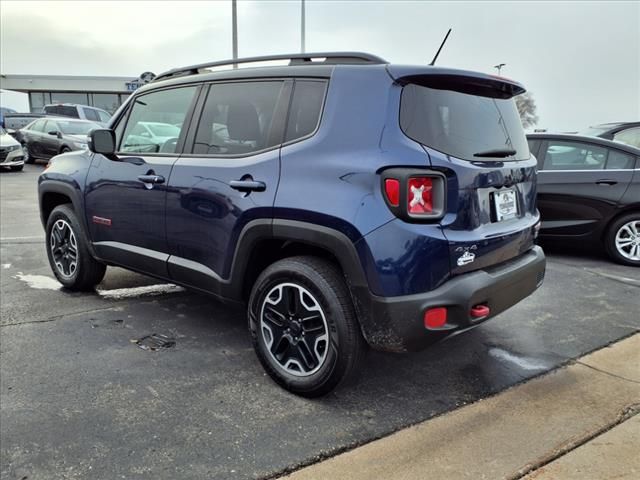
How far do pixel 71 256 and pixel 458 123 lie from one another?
362 centimetres

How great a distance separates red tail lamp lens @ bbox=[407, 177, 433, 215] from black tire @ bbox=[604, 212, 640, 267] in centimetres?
452

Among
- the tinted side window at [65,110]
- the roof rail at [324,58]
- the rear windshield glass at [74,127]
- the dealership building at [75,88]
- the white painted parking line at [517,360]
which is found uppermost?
the dealership building at [75,88]

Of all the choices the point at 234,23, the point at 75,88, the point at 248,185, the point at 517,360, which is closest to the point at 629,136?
the point at 517,360

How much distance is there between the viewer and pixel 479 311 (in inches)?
105

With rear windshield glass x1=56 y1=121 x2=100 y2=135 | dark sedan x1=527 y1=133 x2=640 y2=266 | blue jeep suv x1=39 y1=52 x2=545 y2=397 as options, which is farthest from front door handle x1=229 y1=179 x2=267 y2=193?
rear windshield glass x1=56 y1=121 x2=100 y2=135

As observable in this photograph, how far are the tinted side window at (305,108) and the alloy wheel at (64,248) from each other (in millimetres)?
2626

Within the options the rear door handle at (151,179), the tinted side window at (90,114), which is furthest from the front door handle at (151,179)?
the tinted side window at (90,114)

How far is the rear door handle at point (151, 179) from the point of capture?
11.9 feet

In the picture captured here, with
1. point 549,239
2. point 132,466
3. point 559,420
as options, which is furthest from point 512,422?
point 549,239

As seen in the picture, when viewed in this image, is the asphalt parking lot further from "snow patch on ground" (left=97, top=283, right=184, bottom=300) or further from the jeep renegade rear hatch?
the jeep renegade rear hatch

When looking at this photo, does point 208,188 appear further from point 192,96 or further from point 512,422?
point 512,422

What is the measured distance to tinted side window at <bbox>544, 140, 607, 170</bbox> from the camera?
6.19 metres

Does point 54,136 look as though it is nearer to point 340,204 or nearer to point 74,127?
point 74,127

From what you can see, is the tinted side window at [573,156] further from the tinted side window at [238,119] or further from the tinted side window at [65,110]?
the tinted side window at [65,110]
